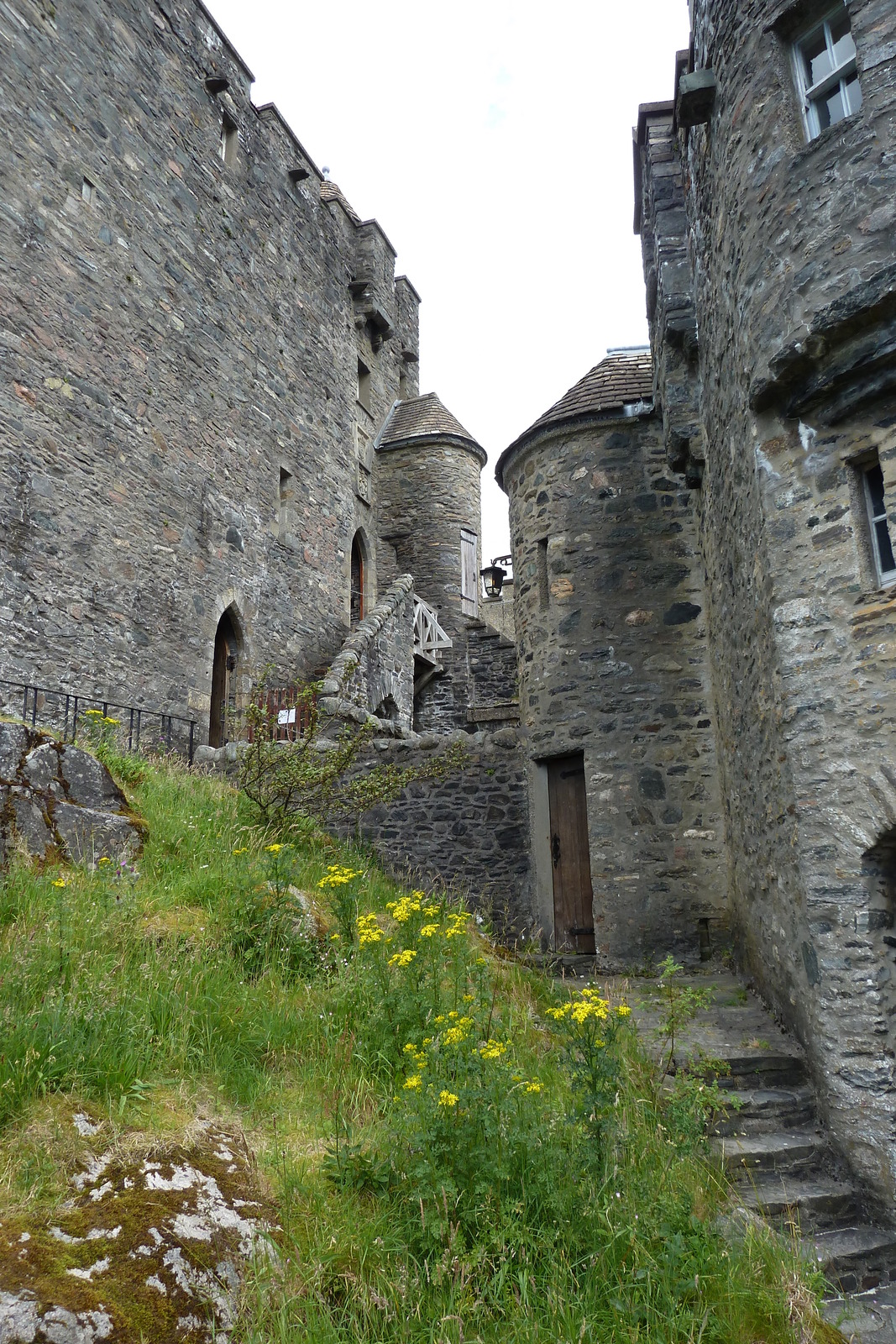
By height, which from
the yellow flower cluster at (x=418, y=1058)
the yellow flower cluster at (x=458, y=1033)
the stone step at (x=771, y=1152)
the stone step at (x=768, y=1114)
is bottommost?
the stone step at (x=771, y=1152)

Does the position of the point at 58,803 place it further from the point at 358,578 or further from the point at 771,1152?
the point at 358,578

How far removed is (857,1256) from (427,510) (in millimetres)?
17429

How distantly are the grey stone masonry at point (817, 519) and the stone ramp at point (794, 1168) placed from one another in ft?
0.63

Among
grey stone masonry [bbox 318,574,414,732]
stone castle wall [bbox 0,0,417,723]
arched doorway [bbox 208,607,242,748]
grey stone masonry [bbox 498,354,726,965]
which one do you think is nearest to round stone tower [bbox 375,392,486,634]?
stone castle wall [bbox 0,0,417,723]

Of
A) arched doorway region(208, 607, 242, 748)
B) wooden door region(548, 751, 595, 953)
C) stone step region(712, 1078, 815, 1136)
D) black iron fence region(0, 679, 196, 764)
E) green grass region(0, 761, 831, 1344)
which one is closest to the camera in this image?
green grass region(0, 761, 831, 1344)

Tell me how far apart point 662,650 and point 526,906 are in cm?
308

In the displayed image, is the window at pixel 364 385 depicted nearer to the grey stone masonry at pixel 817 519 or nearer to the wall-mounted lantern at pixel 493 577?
the wall-mounted lantern at pixel 493 577

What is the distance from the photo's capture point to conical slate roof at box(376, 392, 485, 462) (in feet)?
67.1

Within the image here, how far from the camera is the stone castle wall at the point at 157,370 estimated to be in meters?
9.88

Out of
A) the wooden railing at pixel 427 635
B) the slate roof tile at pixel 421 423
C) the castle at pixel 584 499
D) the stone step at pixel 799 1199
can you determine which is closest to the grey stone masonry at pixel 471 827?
the castle at pixel 584 499

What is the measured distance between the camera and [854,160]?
5449 millimetres

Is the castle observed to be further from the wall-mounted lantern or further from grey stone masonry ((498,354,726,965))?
the wall-mounted lantern

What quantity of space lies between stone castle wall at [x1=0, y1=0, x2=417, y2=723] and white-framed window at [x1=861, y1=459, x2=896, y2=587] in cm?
798

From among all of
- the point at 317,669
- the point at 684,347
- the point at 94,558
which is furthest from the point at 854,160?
the point at 317,669
